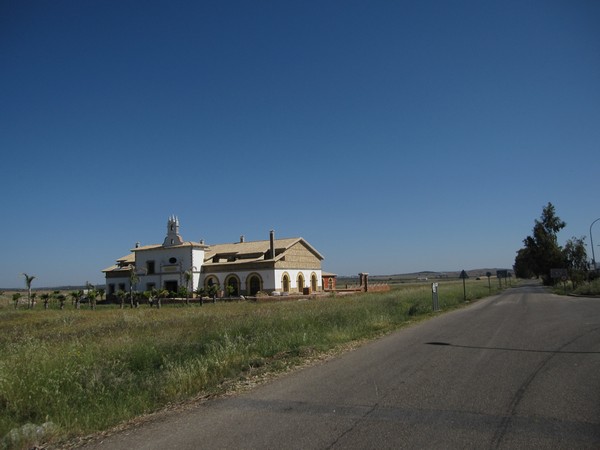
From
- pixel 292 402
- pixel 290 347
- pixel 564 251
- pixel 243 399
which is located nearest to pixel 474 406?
pixel 292 402

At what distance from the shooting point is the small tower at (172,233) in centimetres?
5800

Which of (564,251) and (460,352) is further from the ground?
(564,251)

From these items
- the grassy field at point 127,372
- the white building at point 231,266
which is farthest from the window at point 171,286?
the grassy field at point 127,372

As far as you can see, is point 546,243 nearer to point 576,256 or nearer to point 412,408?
point 576,256

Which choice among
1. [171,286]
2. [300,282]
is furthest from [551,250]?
[171,286]

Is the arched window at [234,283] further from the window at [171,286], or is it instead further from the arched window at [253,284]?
the window at [171,286]

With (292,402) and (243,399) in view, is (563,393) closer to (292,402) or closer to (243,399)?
(292,402)

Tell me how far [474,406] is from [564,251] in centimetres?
6007

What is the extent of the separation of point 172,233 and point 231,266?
9.71m

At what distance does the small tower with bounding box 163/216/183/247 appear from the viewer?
190ft

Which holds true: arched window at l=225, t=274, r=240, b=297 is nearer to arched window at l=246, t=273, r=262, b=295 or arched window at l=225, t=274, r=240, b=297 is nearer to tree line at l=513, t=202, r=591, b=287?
arched window at l=246, t=273, r=262, b=295

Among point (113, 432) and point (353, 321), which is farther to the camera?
point (353, 321)

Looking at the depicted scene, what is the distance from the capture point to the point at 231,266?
5462cm

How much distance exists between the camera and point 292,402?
22.5 feet
